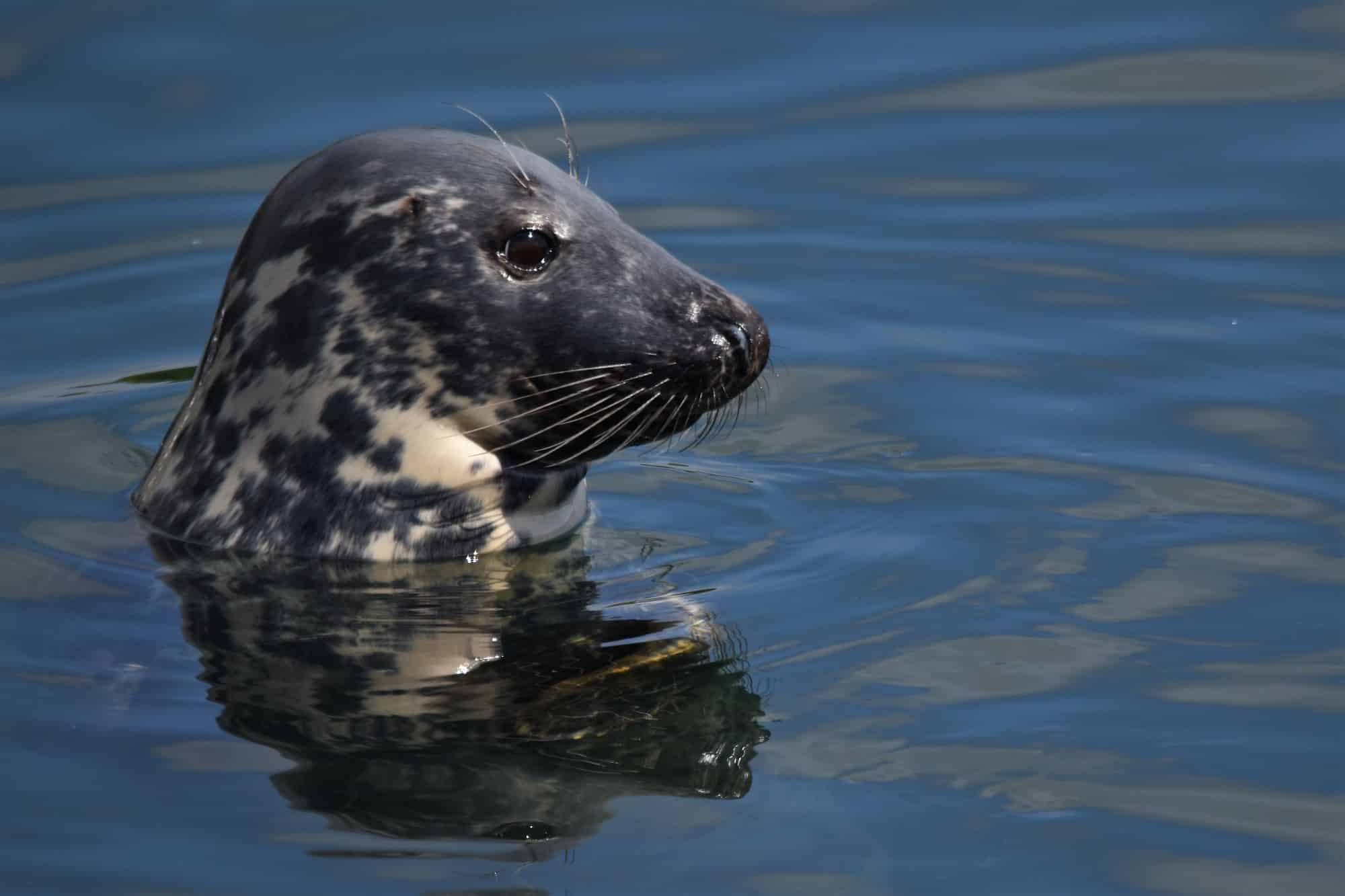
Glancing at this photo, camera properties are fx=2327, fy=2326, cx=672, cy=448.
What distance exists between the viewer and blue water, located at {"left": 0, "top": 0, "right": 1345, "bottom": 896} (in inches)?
209

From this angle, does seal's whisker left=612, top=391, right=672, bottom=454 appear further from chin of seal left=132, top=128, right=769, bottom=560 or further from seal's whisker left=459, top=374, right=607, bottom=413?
seal's whisker left=459, top=374, right=607, bottom=413

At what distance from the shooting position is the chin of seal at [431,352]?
6.59 m

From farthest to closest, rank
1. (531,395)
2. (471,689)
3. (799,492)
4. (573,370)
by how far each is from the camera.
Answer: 1. (799,492)
2. (531,395)
3. (573,370)
4. (471,689)

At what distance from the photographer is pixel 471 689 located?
608cm

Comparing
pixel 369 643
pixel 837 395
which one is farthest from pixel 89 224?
pixel 369 643

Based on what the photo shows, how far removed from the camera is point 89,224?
11.0m

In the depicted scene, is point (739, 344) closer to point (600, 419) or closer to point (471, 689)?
point (600, 419)

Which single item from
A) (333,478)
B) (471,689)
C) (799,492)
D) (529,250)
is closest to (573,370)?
(529,250)

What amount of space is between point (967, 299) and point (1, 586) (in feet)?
14.1

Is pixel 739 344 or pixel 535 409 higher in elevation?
pixel 739 344

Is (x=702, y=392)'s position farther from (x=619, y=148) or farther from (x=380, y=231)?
(x=619, y=148)

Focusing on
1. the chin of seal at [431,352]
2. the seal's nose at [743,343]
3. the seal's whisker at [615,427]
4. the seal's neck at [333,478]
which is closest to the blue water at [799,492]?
the seal's neck at [333,478]

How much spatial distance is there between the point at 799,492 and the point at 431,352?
156cm

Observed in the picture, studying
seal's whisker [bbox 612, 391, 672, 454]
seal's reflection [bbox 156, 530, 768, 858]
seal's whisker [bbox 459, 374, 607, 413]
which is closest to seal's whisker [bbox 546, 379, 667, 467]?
seal's whisker [bbox 612, 391, 672, 454]
